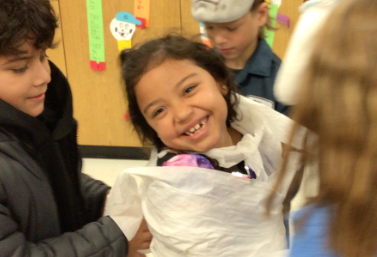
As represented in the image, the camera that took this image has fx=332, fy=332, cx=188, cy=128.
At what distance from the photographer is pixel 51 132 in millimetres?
785

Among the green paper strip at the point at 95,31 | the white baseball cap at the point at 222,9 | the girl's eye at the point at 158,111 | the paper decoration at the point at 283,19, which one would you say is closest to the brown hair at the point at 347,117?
the girl's eye at the point at 158,111

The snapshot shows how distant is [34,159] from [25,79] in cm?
17

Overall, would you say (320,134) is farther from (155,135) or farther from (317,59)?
(155,135)

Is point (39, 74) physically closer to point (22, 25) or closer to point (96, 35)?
point (22, 25)

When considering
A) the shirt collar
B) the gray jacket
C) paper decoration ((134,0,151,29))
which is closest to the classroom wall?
paper decoration ((134,0,151,29))

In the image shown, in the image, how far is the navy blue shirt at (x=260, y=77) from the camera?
3.16 feet

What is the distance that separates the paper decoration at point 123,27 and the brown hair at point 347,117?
6.25ft

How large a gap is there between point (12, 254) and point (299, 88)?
54cm

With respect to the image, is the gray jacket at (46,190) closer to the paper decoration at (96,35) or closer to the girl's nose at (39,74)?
the girl's nose at (39,74)

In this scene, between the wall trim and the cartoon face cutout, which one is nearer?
the cartoon face cutout

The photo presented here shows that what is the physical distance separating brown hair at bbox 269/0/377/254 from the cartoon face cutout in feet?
6.30

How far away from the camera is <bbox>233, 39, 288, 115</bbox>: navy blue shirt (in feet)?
3.16

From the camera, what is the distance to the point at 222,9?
3.26ft

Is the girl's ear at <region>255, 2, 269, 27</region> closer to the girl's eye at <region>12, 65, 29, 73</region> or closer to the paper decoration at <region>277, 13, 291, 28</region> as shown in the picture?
the girl's eye at <region>12, 65, 29, 73</region>
